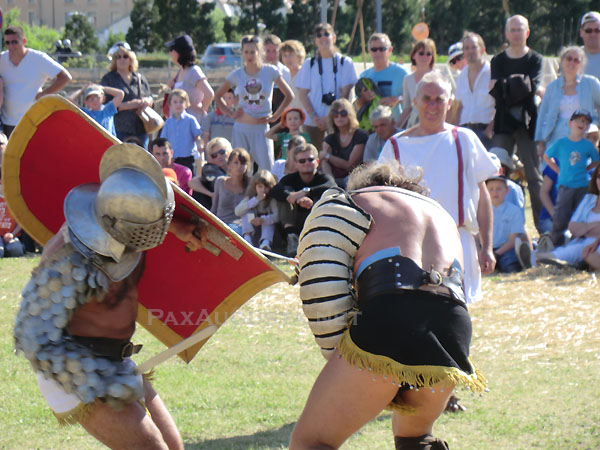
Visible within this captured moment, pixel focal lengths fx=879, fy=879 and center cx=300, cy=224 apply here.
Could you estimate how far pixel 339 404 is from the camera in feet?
10.3

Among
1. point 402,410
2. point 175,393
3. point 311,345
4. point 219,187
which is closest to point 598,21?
point 219,187

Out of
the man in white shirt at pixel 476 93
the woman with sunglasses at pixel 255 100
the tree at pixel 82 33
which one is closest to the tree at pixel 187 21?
the tree at pixel 82 33

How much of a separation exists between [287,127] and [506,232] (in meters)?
2.97

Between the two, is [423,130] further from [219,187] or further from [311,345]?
[219,187]

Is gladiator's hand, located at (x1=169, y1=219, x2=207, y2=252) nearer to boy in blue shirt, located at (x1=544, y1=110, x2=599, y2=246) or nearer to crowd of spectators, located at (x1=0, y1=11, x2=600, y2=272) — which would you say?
crowd of spectators, located at (x1=0, y1=11, x2=600, y2=272)

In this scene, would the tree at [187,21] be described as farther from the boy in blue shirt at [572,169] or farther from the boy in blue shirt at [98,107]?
the boy in blue shirt at [572,169]

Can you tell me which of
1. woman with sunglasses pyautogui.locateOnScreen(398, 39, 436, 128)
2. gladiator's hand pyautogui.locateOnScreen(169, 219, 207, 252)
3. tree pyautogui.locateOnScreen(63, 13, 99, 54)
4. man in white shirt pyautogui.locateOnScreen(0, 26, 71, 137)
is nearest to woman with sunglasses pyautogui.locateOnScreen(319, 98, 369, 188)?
woman with sunglasses pyautogui.locateOnScreen(398, 39, 436, 128)

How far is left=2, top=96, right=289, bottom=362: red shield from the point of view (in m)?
3.51

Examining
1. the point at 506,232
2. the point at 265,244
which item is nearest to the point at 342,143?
the point at 265,244

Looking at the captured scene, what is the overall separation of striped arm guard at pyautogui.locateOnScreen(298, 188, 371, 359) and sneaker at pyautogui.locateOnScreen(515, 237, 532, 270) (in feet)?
18.0

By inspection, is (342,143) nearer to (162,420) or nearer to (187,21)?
(162,420)

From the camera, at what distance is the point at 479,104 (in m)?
9.78

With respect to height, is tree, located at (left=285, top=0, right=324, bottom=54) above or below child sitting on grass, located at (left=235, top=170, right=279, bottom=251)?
below

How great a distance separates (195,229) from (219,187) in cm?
586
